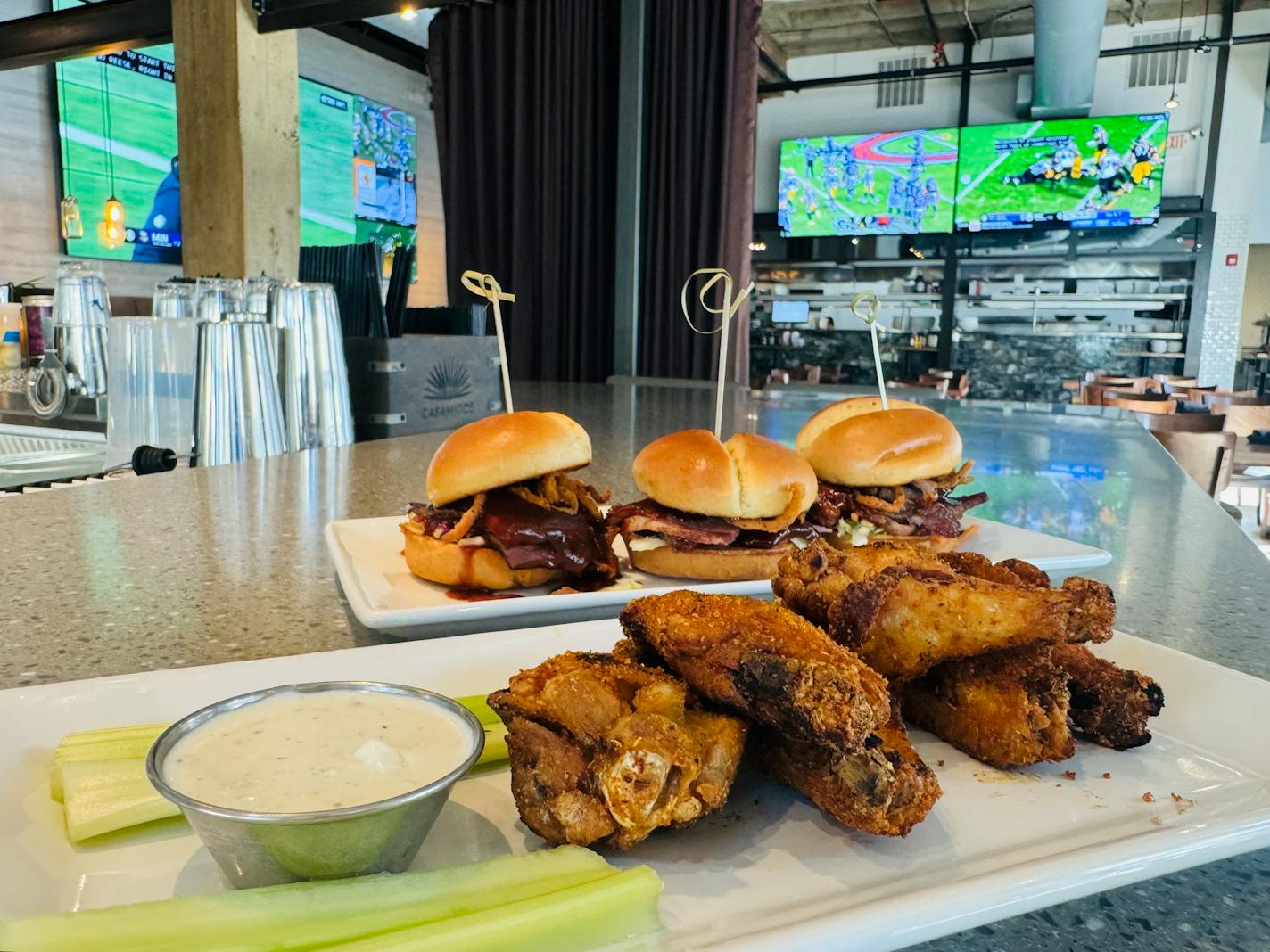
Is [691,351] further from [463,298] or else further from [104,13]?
[104,13]

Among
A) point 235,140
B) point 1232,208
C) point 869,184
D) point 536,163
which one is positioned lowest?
point 235,140

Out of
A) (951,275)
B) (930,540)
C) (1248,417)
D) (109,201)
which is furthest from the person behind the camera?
(951,275)

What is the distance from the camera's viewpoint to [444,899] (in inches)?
20.6

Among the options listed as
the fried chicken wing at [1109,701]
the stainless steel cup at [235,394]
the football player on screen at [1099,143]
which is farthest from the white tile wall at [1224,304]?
the fried chicken wing at [1109,701]

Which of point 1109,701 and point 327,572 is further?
point 327,572

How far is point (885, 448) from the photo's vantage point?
1584 millimetres

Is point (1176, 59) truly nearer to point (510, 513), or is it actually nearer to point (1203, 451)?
point (1203, 451)

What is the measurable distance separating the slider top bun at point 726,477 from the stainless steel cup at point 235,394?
1.25 meters

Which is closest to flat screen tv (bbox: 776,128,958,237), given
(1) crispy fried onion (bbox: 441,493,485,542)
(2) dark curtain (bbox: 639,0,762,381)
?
(2) dark curtain (bbox: 639,0,762,381)

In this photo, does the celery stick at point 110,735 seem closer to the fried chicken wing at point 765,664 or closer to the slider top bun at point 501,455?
the fried chicken wing at point 765,664

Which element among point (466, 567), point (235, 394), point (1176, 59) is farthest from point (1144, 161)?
point (466, 567)

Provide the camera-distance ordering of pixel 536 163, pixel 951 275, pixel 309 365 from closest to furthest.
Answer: pixel 309 365, pixel 536 163, pixel 951 275

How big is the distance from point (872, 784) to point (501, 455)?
36.5 inches

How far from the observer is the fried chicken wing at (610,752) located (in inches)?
24.1
